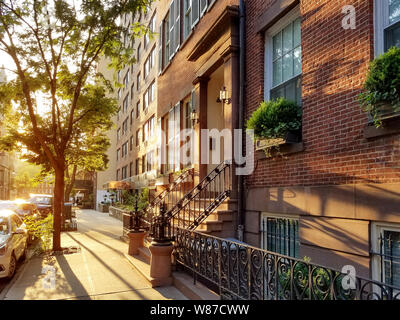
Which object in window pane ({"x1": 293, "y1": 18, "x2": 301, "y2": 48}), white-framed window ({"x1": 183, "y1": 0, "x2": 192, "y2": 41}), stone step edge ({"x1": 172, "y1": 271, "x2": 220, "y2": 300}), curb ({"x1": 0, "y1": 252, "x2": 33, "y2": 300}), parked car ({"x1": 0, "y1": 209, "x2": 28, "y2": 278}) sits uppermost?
white-framed window ({"x1": 183, "y1": 0, "x2": 192, "y2": 41})

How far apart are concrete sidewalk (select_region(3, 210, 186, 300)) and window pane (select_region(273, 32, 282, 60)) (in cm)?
504

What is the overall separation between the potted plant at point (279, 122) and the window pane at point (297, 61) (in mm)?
695

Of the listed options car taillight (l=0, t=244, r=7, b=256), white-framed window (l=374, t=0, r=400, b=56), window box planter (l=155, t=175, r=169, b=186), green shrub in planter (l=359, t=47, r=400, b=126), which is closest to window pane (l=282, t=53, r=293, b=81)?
white-framed window (l=374, t=0, r=400, b=56)

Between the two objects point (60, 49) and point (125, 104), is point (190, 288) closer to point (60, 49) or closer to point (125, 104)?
point (60, 49)

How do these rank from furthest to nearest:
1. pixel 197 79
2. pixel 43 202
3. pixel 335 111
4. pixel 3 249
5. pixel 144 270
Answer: pixel 43 202 → pixel 197 79 → pixel 144 270 → pixel 3 249 → pixel 335 111

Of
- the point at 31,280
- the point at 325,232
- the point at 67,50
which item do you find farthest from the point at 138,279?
the point at 67,50

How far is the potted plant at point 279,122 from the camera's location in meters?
6.01

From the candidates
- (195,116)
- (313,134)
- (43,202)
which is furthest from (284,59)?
(43,202)

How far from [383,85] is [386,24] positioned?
45.9 inches

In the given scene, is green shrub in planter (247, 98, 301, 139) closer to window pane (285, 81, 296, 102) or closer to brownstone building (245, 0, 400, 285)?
brownstone building (245, 0, 400, 285)

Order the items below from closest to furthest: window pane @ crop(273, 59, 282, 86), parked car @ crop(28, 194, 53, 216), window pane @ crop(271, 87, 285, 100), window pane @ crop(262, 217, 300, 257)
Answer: window pane @ crop(262, 217, 300, 257)
window pane @ crop(271, 87, 285, 100)
window pane @ crop(273, 59, 282, 86)
parked car @ crop(28, 194, 53, 216)

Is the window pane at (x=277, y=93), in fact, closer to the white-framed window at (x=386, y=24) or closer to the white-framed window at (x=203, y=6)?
the white-framed window at (x=386, y=24)

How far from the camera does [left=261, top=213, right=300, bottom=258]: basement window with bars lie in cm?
612

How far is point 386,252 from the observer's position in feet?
14.3
